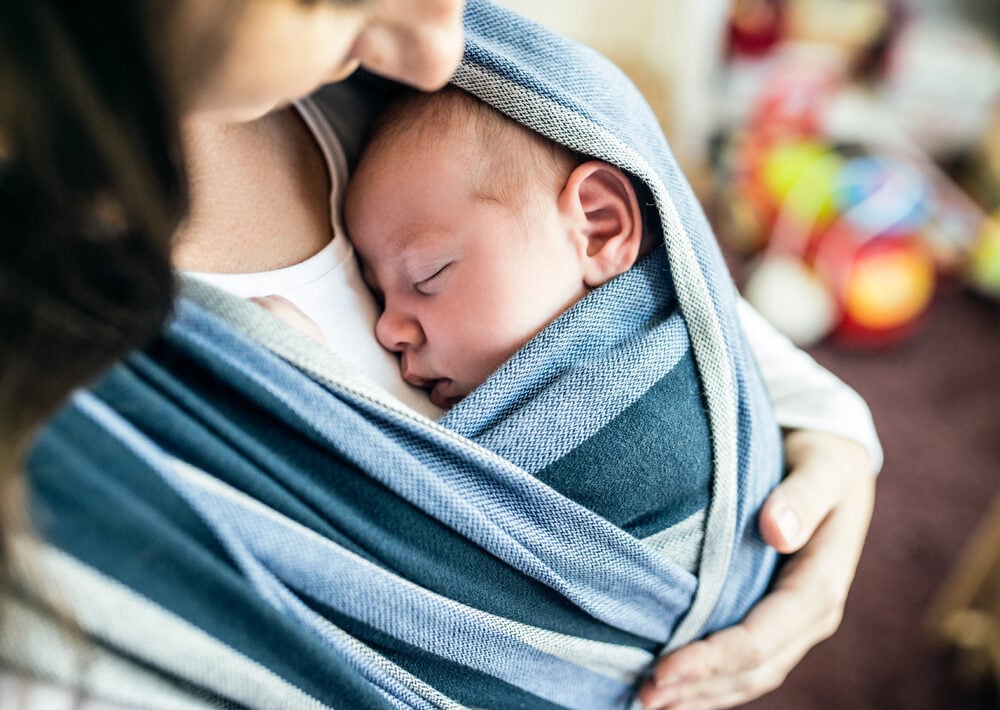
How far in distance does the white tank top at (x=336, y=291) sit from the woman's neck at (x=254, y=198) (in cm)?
1

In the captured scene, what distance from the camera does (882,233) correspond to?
77.6 inches

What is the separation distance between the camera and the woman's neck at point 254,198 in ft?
2.11

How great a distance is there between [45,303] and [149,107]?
0.10 meters

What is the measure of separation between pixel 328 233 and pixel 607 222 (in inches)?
10.0

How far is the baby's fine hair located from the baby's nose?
13 cm

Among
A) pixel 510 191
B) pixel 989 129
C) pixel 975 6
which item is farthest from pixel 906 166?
pixel 510 191

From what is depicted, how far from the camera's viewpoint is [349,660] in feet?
1.86

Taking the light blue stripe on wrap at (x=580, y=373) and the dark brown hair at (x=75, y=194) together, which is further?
the light blue stripe on wrap at (x=580, y=373)

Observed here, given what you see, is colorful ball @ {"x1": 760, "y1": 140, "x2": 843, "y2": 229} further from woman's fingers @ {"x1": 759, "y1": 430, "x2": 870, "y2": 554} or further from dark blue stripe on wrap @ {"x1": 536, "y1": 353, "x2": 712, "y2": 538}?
dark blue stripe on wrap @ {"x1": 536, "y1": 353, "x2": 712, "y2": 538}

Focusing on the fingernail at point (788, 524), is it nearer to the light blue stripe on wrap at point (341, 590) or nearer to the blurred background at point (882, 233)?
the light blue stripe on wrap at point (341, 590)

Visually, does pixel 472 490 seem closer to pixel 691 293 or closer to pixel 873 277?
pixel 691 293

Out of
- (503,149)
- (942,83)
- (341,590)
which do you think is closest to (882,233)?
(942,83)

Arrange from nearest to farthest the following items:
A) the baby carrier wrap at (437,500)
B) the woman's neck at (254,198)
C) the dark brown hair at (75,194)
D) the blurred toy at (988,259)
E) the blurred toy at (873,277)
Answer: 1. the dark brown hair at (75,194)
2. the baby carrier wrap at (437,500)
3. the woman's neck at (254,198)
4. the blurred toy at (873,277)
5. the blurred toy at (988,259)

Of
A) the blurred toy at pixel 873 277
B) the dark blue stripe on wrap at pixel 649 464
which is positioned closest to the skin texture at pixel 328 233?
the dark blue stripe on wrap at pixel 649 464
